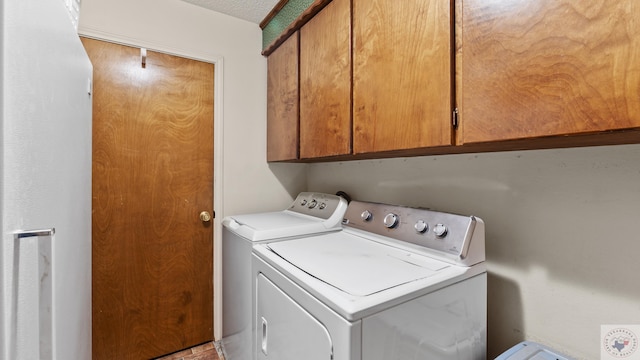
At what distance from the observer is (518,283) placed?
1092 mm

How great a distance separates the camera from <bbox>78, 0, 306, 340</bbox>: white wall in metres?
1.80

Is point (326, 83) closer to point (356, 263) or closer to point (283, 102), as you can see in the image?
point (283, 102)

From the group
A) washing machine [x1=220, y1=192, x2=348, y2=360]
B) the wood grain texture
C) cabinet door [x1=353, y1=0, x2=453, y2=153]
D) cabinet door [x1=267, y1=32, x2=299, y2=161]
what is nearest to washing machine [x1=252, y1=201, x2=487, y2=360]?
washing machine [x1=220, y1=192, x2=348, y2=360]

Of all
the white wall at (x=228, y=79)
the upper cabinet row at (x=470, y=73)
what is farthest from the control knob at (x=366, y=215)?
the white wall at (x=228, y=79)

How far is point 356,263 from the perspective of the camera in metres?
1.02

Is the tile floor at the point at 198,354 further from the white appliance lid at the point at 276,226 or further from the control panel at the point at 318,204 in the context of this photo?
the control panel at the point at 318,204

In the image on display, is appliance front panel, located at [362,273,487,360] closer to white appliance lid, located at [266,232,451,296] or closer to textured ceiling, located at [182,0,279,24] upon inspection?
white appliance lid, located at [266,232,451,296]

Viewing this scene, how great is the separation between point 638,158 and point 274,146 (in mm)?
1881

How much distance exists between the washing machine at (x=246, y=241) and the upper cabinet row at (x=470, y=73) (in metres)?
0.41

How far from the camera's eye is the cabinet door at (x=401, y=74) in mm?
907

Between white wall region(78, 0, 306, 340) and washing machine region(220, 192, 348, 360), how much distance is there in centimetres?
30

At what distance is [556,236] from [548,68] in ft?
2.16

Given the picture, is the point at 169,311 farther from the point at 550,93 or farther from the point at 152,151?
the point at 550,93

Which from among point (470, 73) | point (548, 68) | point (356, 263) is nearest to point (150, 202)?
point (356, 263)
